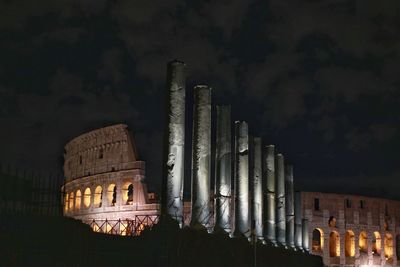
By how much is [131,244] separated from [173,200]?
4.11m

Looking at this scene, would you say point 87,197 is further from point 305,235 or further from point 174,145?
point 174,145

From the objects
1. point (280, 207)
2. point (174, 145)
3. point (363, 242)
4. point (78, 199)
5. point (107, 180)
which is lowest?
point (363, 242)

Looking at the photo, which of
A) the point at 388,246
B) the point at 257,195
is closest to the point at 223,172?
the point at 257,195

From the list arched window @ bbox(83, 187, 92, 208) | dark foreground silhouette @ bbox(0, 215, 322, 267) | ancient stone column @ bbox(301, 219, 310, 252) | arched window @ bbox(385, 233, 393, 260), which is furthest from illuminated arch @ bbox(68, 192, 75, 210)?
arched window @ bbox(385, 233, 393, 260)

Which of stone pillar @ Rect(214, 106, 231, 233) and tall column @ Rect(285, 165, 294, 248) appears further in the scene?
tall column @ Rect(285, 165, 294, 248)

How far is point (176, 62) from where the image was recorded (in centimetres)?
2064

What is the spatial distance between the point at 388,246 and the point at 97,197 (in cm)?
2320

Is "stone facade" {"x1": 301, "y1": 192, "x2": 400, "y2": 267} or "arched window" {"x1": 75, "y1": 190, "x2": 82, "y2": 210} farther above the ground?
"arched window" {"x1": 75, "y1": 190, "x2": 82, "y2": 210}

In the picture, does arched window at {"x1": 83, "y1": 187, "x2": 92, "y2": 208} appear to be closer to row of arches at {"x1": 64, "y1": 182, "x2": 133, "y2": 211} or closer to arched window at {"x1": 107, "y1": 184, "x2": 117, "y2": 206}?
row of arches at {"x1": 64, "y1": 182, "x2": 133, "y2": 211}

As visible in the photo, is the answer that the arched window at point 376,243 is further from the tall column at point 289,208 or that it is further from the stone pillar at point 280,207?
the stone pillar at point 280,207

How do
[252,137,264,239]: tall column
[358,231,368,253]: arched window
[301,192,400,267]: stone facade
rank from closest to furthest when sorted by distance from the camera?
[252,137,264,239]: tall column → [301,192,400,267]: stone facade → [358,231,368,253]: arched window

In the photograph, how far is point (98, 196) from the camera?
123 ft

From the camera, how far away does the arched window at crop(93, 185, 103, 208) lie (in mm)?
36938

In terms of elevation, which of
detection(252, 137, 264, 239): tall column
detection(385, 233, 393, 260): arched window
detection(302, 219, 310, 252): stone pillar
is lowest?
detection(385, 233, 393, 260): arched window
